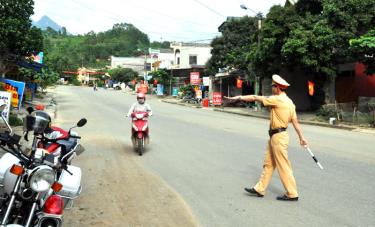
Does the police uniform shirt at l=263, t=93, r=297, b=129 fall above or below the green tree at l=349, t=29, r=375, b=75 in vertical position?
below

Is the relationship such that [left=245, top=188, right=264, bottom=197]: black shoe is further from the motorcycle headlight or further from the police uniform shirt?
the motorcycle headlight

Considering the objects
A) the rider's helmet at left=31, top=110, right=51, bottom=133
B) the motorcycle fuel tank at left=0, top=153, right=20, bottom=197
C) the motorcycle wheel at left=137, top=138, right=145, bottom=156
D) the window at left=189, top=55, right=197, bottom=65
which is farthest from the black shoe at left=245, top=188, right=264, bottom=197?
the window at left=189, top=55, right=197, bottom=65

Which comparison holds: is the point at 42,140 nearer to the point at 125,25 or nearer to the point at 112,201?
the point at 112,201

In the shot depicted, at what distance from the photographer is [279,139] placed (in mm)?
7031

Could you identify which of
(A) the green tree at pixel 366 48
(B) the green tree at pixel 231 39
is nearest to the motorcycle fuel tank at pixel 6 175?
(A) the green tree at pixel 366 48

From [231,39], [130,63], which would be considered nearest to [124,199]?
[231,39]

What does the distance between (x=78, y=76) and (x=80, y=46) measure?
25847 mm

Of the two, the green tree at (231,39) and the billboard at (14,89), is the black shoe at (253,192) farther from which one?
the green tree at (231,39)

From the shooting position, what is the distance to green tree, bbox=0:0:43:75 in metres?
21.3

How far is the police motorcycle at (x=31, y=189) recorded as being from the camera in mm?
3922

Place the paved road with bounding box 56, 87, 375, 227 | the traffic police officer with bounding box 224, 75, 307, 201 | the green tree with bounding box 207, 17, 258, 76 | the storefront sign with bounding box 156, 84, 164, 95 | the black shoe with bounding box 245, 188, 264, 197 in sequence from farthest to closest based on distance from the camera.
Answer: the storefront sign with bounding box 156, 84, 164, 95
the green tree with bounding box 207, 17, 258, 76
the black shoe with bounding box 245, 188, 264, 197
the traffic police officer with bounding box 224, 75, 307, 201
the paved road with bounding box 56, 87, 375, 227

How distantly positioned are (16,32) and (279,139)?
57.4 ft

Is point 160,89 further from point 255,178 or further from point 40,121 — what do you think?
point 40,121

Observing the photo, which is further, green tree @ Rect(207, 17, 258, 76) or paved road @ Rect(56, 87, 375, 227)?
green tree @ Rect(207, 17, 258, 76)
